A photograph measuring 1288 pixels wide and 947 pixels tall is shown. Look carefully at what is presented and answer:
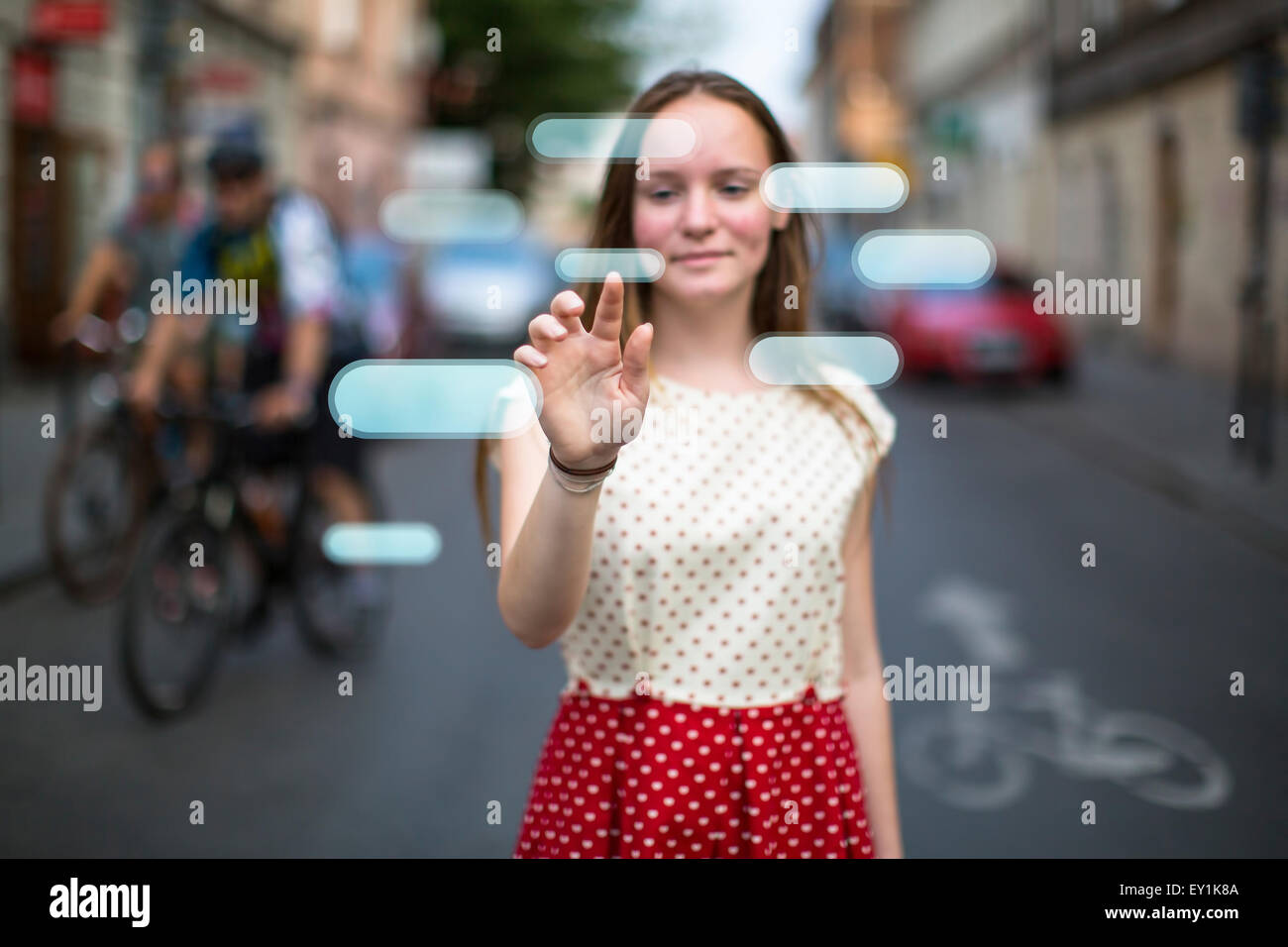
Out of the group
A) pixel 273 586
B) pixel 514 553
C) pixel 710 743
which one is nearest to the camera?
pixel 514 553

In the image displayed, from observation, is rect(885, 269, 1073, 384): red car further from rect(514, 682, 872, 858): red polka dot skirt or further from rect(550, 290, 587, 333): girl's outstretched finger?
rect(550, 290, 587, 333): girl's outstretched finger

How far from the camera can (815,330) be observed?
2.07 meters

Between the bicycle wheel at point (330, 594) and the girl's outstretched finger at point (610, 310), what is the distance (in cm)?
428

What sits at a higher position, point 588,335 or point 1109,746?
point 588,335

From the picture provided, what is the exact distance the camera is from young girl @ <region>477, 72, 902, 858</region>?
1.79 meters

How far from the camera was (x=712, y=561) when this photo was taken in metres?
1.81

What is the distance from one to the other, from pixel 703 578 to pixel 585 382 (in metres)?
0.44

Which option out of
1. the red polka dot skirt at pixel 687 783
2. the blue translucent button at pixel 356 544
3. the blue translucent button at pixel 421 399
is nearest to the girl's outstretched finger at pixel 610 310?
the red polka dot skirt at pixel 687 783

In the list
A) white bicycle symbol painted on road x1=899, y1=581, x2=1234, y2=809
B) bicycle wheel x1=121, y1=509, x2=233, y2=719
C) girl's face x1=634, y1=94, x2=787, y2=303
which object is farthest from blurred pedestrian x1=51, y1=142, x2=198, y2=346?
girl's face x1=634, y1=94, x2=787, y2=303

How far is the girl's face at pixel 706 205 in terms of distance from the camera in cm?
180

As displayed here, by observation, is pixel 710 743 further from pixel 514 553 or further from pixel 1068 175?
pixel 1068 175
